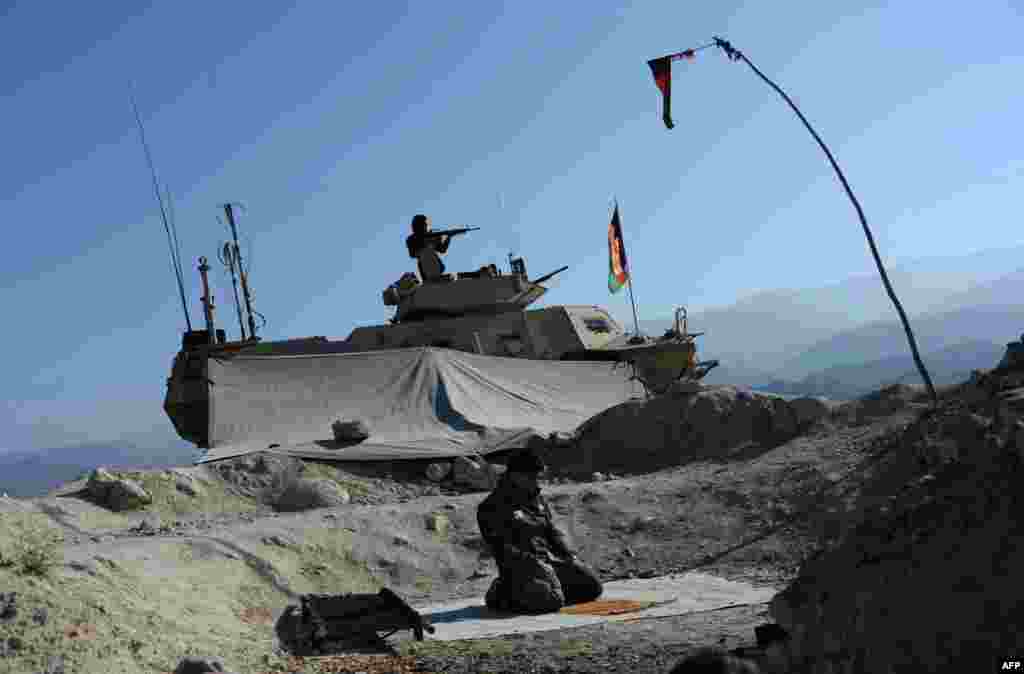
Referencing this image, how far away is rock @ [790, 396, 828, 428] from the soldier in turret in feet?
32.2

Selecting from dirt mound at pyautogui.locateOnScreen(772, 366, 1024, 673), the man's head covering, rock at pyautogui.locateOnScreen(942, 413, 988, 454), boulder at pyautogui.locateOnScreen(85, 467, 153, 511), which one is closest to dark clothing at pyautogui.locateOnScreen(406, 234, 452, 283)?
boulder at pyautogui.locateOnScreen(85, 467, 153, 511)

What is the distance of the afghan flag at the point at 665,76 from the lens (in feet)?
43.5

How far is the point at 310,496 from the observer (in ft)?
50.3

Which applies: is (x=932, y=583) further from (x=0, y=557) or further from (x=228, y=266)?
(x=228, y=266)

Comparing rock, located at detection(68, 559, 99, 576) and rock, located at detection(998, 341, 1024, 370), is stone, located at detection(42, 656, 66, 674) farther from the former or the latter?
rock, located at detection(998, 341, 1024, 370)

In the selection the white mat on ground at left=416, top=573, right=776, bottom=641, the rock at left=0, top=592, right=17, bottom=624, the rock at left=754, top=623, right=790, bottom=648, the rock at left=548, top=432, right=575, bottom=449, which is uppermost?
the rock at left=548, top=432, right=575, bottom=449

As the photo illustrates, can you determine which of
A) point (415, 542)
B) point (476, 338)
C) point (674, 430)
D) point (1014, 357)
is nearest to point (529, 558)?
point (415, 542)

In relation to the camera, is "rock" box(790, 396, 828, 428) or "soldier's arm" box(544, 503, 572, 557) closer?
"soldier's arm" box(544, 503, 572, 557)

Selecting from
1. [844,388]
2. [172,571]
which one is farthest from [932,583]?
[844,388]

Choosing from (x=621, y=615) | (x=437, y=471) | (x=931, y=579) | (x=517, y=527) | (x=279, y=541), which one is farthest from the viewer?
(x=437, y=471)

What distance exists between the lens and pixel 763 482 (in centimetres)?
1398

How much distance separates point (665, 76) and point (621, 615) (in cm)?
643

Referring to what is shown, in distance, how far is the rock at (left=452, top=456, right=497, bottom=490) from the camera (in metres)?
16.6

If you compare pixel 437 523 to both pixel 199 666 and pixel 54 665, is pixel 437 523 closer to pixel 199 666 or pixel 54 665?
pixel 199 666
